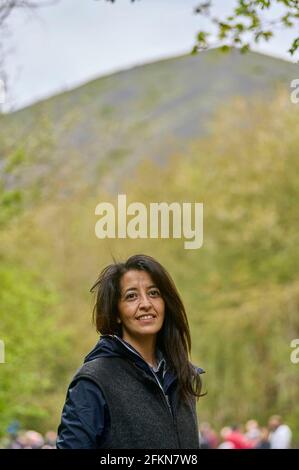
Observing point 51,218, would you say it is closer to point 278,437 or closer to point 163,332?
point 278,437

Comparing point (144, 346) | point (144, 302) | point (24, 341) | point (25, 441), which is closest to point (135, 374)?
point (144, 346)

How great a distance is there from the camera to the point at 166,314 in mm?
4695

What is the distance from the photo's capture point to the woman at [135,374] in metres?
4.28

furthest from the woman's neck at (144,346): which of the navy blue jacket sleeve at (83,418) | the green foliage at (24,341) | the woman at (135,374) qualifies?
the green foliage at (24,341)

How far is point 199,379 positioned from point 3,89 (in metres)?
17.3

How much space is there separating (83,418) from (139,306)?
1.71 feet

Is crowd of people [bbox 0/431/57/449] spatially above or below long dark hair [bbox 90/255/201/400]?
below

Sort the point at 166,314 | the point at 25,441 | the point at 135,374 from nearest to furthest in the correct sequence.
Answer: the point at 135,374 → the point at 166,314 → the point at 25,441

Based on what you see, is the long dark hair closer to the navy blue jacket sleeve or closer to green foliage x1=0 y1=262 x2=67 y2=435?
the navy blue jacket sleeve

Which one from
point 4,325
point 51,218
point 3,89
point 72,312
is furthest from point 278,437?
point 51,218

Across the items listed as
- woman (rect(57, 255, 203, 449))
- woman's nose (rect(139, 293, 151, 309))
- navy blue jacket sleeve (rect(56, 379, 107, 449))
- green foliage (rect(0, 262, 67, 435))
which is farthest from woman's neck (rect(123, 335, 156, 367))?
green foliage (rect(0, 262, 67, 435))

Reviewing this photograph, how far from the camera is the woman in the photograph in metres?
4.28

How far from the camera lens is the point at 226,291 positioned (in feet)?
149

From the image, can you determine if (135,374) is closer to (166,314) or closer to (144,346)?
(144,346)
